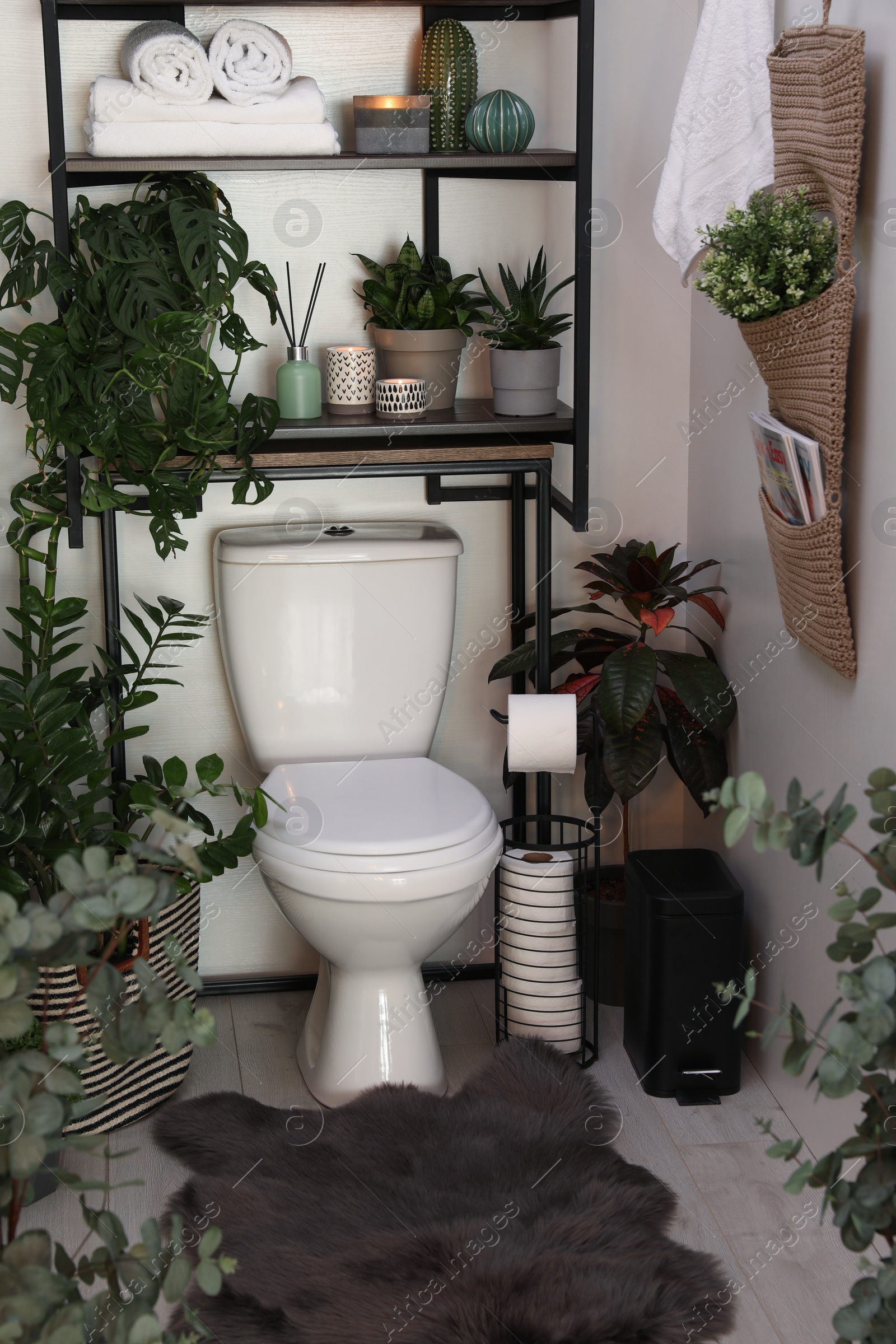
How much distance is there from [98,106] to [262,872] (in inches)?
48.0

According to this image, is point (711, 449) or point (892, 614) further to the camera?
point (711, 449)

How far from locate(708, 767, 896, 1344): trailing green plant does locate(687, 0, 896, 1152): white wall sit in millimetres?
784

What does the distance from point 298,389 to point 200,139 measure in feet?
1.36

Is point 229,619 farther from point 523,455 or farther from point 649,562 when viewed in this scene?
point 649,562

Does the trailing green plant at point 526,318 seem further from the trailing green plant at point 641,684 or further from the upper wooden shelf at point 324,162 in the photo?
the trailing green plant at point 641,684

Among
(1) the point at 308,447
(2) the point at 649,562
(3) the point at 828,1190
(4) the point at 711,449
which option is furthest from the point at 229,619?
(3) the point at 828,1190

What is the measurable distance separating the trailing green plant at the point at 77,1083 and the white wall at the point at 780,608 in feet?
3.71

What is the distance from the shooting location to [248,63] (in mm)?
1955

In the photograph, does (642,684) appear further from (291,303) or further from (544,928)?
(291,303)

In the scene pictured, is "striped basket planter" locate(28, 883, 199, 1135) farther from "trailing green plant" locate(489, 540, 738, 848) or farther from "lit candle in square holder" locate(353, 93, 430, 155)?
"lit candle in square holder" locate(353, 93, 430, 155)

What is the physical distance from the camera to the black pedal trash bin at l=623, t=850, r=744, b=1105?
79.0 inches

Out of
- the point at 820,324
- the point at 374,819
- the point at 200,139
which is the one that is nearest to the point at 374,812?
the point at 374,819

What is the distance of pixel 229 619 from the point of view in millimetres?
2215

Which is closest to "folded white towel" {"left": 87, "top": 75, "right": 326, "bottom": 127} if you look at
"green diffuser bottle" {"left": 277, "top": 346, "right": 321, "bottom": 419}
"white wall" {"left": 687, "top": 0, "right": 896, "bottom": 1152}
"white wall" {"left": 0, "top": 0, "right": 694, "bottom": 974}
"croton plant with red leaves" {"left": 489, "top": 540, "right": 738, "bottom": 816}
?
"white wall" {"left": 0, "top": 0, "right": 694, "bottom": 974}
